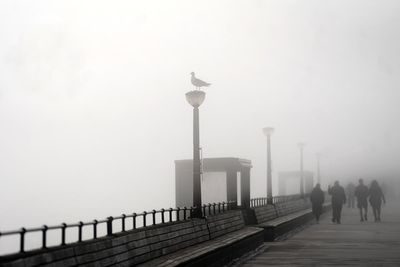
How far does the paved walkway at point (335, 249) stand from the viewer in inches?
501

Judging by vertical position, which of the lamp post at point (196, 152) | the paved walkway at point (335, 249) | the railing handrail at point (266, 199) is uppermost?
the lamp post at point (196, 152)

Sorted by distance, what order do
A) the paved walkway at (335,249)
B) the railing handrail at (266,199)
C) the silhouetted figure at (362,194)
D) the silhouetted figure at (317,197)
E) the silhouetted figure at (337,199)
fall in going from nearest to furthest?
the paved walkway at (335,249), the railing handrail at (266,199), the silhouetted figure at (337,199), the silhouetted figure at (317,197), the silhouetted figure at (362,194)

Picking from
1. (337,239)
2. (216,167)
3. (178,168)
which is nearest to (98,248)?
(337,239)

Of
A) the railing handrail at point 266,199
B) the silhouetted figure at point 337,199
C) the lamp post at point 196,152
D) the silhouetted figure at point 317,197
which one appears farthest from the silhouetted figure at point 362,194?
the lamp post at point 196,152

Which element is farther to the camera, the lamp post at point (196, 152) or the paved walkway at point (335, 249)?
the lamp post at point (196, 152)

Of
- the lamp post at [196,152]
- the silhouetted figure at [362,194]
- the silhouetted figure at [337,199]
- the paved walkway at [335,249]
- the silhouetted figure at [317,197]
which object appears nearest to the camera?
the paved walkway at [335,249]

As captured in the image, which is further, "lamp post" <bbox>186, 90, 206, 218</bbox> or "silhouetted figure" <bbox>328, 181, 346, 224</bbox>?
"silhouetted figure" <bbox>328, 181, 346, 224</bbox>

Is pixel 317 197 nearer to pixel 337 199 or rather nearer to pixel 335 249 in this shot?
pixel 337 199

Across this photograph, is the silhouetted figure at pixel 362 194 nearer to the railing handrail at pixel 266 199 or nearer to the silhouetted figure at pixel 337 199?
the silhouetted figure at pixel 337 199

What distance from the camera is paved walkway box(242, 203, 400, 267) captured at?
1274 cm

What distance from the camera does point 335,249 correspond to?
599 inches

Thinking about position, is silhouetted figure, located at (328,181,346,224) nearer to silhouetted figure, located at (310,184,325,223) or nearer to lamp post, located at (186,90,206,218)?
silhouetted figure, located at (310,184,325,223)

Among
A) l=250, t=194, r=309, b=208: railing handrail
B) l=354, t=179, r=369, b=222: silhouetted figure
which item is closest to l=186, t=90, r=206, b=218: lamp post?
l=250, t=194, r=309, b=208: railing handrail

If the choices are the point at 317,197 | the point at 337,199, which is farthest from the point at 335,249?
the point at 317,197
